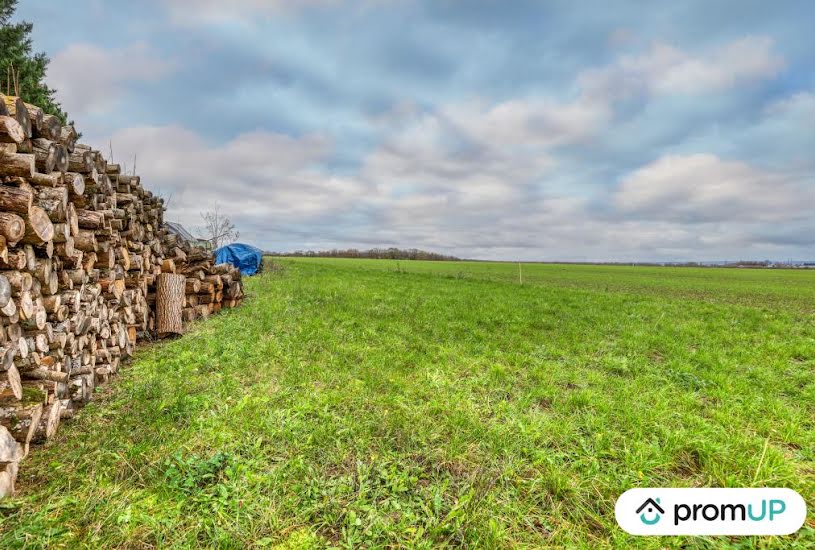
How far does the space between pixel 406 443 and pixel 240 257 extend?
62.7 feet

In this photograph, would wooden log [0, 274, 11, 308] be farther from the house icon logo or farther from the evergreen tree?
the evergreen tree

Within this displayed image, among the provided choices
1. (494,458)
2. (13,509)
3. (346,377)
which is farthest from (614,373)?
(13,509)

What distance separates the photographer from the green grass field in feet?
8.37

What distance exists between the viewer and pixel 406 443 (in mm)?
3539

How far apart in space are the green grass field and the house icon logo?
21 cm

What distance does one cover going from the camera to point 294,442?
3.50 metres

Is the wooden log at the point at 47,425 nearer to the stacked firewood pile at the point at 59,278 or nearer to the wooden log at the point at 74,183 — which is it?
the stacked firewood pile at the point at 59,278

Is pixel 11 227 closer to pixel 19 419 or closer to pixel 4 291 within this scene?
pixel 4 291

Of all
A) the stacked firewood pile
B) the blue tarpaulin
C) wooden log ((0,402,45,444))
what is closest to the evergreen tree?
the blue tarpaulin

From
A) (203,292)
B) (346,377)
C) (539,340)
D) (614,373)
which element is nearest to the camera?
(346,377)

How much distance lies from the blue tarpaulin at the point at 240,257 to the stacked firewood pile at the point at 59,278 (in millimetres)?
13312

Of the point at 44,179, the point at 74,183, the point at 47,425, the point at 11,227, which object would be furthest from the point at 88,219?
the point at 47,425

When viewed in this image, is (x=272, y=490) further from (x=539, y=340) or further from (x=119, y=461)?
(x=539, y=340)

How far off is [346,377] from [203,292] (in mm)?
6049
